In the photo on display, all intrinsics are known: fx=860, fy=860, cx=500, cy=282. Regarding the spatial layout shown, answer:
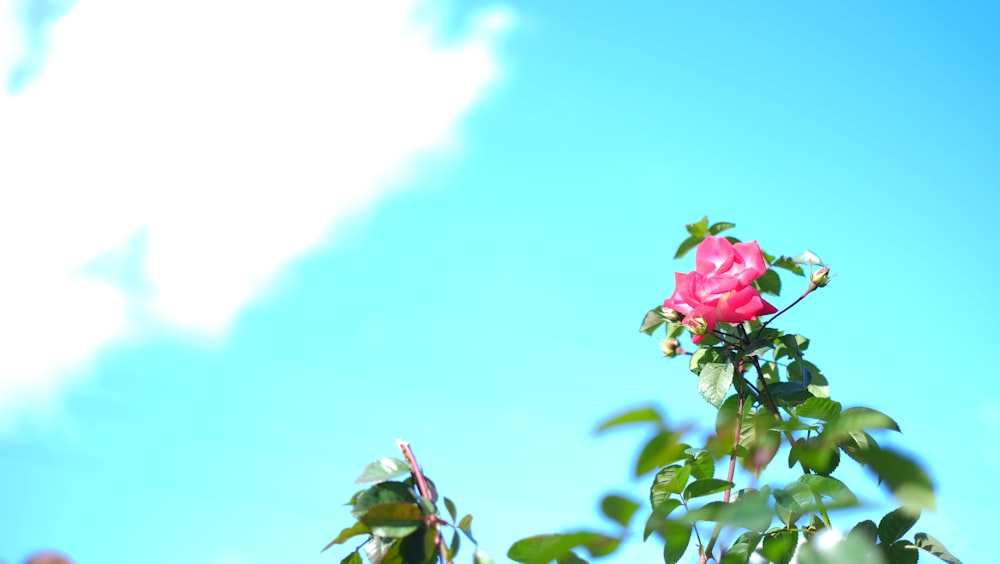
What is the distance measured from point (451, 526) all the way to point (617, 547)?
0.34 m

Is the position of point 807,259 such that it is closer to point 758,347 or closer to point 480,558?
point 758,347

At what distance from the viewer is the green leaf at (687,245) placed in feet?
6.57

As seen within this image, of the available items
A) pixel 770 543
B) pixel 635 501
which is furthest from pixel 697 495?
pixel 635 501

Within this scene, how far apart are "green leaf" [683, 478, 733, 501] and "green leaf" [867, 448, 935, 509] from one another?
73 centimetres

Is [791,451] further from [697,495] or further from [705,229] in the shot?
[705,229]

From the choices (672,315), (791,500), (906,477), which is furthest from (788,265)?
(906,477)

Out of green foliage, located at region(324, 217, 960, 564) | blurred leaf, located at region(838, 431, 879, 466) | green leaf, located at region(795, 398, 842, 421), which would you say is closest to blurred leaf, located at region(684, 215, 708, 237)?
green foliage, located at region(324, 217, 960, 564)

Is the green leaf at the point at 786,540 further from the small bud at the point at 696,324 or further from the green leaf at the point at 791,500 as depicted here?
the small bud at the point at 696,324

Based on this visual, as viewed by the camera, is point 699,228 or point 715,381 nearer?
point 715,381

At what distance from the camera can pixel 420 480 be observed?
0.94 meters

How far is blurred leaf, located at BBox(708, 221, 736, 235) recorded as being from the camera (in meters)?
1.96

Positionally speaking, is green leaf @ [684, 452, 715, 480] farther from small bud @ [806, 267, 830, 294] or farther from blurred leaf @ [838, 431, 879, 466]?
small bud @ [806, 267, 830, 294]

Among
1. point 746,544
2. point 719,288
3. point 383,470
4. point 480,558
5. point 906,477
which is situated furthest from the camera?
point 719,288

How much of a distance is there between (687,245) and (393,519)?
1314 millimetres
